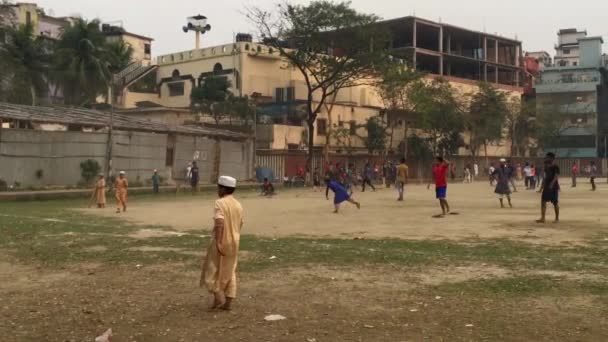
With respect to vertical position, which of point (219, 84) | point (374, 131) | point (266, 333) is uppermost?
point (219, 84)

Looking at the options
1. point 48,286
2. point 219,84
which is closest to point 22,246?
point 48,286

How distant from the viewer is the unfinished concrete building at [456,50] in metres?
65.6

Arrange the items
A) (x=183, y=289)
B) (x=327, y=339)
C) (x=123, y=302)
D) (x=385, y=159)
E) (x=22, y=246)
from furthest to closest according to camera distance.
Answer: (x=385, y=159), (x=22, y=246), (x=183, y=289), (x=123, y=302), (x=327, y=339)

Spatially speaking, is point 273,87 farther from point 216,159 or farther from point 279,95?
point 216,159

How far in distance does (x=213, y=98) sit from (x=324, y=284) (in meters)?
39.8

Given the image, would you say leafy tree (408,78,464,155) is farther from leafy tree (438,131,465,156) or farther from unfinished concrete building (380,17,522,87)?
unfinished concrete building (380,17,522,87)

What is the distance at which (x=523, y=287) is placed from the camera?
725 cm

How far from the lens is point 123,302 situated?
671 centimetres

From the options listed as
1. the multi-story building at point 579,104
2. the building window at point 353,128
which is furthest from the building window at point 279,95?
the multi-story building at point 579,104

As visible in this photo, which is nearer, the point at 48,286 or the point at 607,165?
the point at 48,286

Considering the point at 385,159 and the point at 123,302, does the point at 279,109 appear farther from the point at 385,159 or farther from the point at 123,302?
the point at 123,302

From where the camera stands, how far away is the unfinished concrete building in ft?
215

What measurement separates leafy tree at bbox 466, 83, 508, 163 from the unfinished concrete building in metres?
8.48

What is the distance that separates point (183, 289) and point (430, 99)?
146 feet
